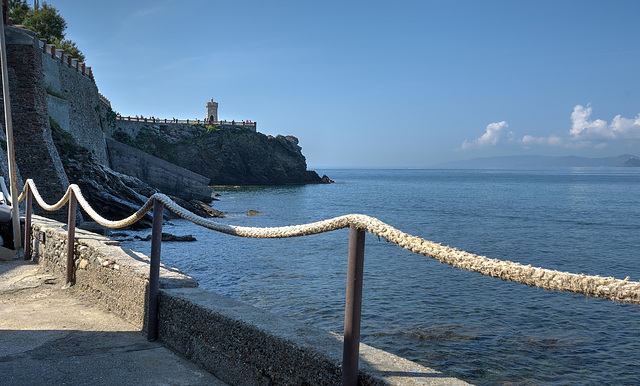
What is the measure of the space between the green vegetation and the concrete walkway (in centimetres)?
3892

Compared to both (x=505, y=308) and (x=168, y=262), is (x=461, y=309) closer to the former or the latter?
(x=505, y=308)

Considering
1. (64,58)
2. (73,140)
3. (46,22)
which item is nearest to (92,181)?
(73,140)

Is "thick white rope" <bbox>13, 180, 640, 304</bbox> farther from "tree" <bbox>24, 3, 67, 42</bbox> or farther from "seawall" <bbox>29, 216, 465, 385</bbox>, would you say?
"tree" <bbox>24, 3, 67, 42</bbox>

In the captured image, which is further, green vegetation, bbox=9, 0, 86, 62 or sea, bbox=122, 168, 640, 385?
green vegetation, bbox=9, 0, 86, 62

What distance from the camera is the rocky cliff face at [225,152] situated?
219 feet

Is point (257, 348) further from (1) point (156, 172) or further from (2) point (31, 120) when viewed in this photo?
(1) point (156, 172)

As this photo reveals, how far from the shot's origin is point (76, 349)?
3965 mm

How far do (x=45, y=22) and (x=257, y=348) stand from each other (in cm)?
4626

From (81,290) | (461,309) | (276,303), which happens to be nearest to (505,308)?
(461,309)

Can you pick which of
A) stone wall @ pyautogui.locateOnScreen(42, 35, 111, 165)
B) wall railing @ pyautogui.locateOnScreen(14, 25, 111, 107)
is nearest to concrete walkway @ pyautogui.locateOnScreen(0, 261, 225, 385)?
wall railing @ pyautogui.locateOnScreen(14, 25, 111, 107)

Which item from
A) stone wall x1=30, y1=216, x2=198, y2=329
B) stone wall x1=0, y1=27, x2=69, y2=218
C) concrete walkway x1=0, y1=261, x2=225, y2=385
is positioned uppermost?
stone wall x1=0, y1=27, x2=69, y2=218

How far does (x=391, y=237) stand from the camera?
2395 millimetres

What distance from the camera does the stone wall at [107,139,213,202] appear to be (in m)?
35.7

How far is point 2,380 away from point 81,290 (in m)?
2.44
